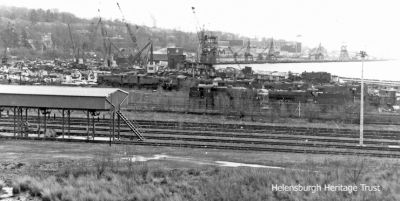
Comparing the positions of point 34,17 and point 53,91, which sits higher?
point 34,17

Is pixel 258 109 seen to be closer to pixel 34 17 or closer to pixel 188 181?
pixel 188 181

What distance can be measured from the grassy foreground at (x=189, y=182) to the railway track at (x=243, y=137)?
18.7ft

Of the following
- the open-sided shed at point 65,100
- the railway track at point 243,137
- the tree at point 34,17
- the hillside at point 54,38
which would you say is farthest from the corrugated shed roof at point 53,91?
the tree at point 34,17

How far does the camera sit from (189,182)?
52.1 feet

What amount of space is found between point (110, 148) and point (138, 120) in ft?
30.5

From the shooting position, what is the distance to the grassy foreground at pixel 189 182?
1390cm

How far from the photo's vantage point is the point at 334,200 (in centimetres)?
1305

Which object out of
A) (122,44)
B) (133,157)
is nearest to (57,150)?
(133,157)

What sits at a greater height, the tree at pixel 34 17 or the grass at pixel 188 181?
the tree at pixel 34 17

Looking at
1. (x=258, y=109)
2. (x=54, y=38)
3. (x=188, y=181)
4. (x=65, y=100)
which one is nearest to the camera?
(x=188, y=181)

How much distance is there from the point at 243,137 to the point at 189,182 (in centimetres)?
1210

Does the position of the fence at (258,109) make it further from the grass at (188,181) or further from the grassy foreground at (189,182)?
the grassy foreground at (189,182)

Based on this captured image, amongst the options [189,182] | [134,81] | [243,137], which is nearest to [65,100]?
[243,137]

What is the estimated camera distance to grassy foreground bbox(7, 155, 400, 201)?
13.9 metres
